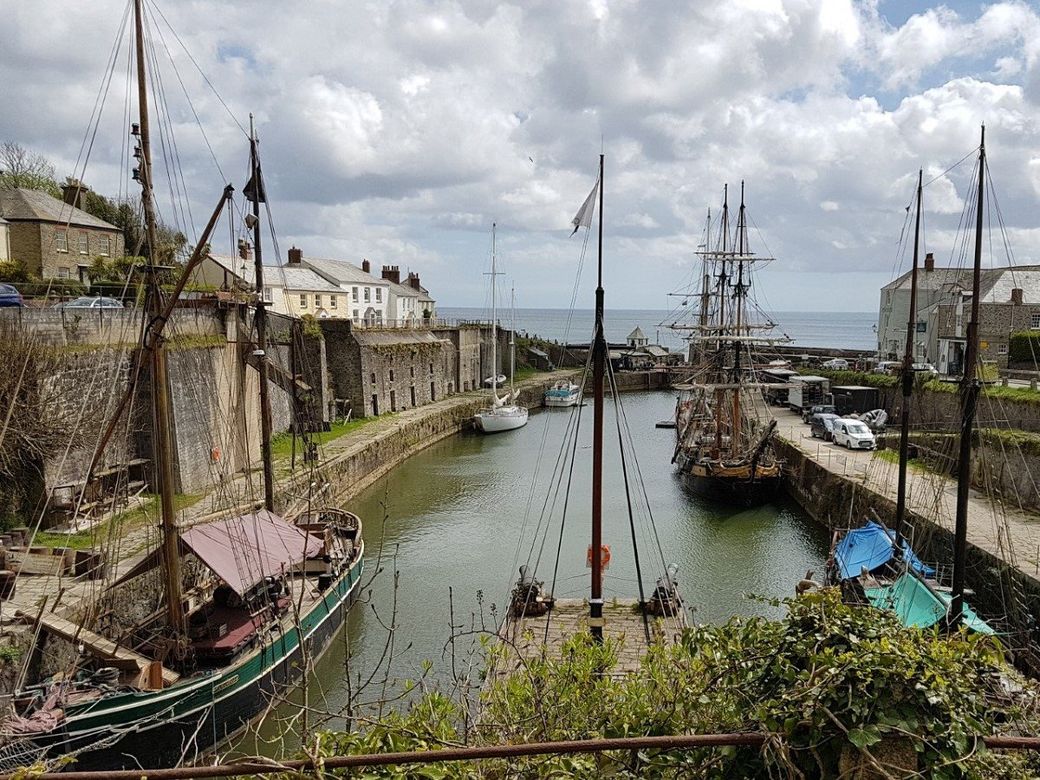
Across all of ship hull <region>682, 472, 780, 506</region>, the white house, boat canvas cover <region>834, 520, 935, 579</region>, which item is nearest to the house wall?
the white house

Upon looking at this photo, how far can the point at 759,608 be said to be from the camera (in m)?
16.4

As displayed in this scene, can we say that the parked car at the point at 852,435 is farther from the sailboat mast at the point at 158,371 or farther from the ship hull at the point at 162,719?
the sailboat mast at the point at 158,371

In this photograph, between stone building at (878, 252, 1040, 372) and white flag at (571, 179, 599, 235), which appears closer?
white flag at (571, 179, 599, 235)

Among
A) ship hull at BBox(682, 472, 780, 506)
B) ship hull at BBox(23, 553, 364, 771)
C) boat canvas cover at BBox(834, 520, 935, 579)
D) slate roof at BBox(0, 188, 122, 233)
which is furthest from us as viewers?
slate roof at BBox(0, 188, 122, 233)

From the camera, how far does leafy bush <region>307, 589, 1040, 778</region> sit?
300 cm

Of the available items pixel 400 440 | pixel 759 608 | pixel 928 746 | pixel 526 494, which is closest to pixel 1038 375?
pixel 759 608

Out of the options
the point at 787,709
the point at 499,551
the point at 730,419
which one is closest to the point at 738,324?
the point at 730,419

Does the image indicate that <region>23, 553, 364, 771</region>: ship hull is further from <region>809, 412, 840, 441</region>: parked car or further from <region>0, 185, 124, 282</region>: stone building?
<region>0, 185, 124, 282</region>: stone building

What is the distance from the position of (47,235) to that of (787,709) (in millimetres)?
37135

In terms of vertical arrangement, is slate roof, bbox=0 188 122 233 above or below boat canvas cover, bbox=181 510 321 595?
above

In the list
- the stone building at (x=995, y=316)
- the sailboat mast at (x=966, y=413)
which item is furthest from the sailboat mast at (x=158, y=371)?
the stone building at (x=995, y=316)

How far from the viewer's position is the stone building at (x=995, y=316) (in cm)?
3528

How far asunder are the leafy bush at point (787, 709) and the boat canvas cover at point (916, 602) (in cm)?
870

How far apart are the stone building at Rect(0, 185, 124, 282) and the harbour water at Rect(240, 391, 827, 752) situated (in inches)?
693
